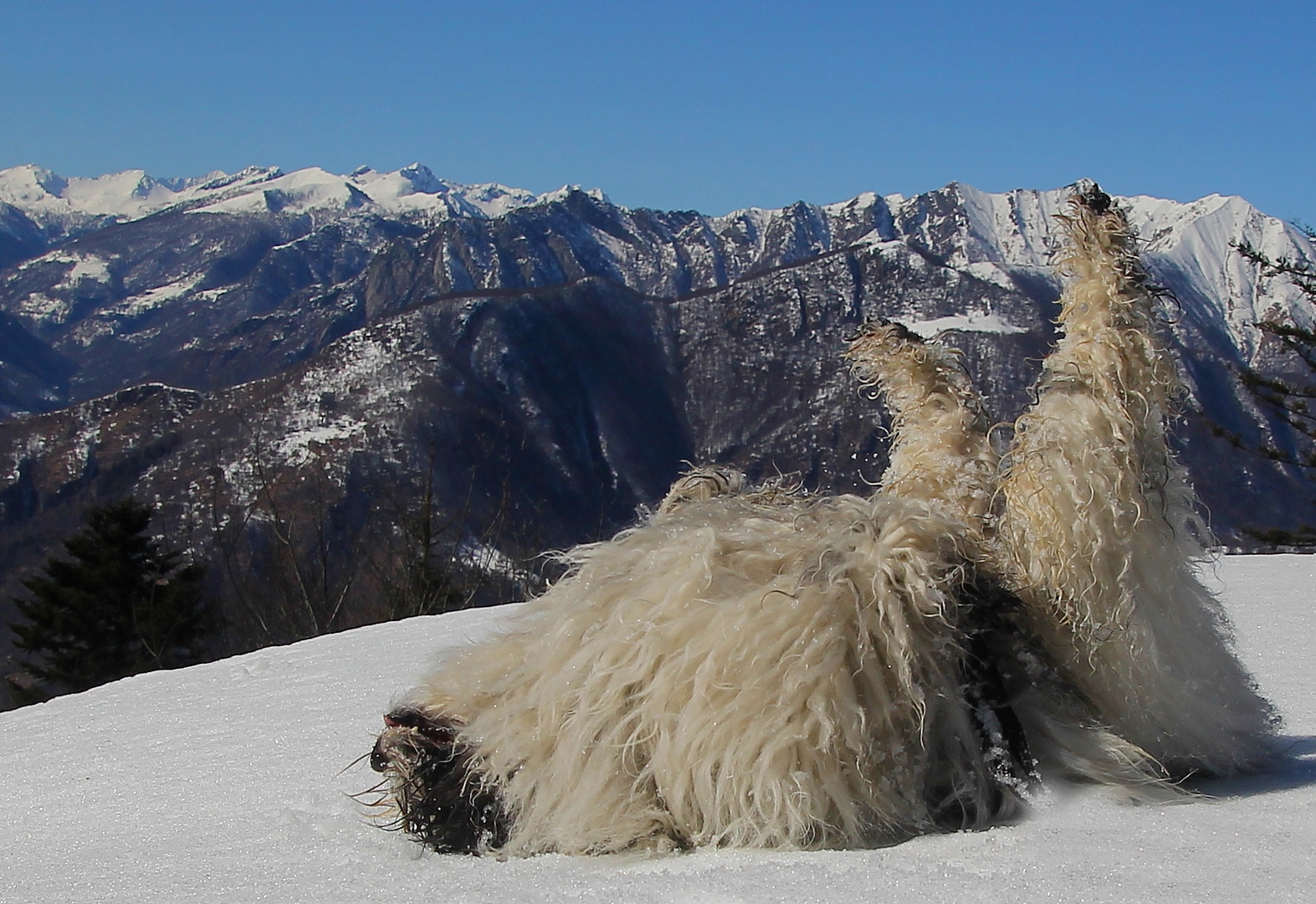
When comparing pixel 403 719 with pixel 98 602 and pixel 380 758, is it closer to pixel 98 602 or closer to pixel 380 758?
pixel 380 758

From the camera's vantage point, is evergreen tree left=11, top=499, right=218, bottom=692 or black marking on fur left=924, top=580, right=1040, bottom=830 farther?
evergreen tree left=11, top=499, right=218, bottom=692

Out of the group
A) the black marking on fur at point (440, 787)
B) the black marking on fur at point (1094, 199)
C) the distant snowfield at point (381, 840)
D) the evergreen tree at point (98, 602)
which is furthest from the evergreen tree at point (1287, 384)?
the evergreen tree at point (98, 602)

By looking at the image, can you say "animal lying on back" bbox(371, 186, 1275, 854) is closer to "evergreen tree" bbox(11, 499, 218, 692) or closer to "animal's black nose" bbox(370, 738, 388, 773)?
"animal's black nose" bbox(370, 738, 388, 773)

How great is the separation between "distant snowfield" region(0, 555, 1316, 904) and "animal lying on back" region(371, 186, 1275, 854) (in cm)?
9

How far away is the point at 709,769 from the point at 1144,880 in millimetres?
796

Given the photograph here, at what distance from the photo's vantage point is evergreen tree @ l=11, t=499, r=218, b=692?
37.5 meters

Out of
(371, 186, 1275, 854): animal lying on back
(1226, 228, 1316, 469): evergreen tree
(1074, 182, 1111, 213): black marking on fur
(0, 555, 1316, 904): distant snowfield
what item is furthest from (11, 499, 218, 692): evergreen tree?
(1074, 182, 1111, 213): black marking on fur

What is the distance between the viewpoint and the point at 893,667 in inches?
84.1

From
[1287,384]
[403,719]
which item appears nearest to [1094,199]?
[403,719]

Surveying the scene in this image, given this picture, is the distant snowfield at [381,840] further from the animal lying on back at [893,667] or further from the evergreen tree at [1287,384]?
the evergreen tree at [1287,384]

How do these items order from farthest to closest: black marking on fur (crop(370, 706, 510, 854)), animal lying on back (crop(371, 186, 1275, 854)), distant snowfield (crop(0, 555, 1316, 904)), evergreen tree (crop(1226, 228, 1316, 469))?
evergreen tree (crop(1226, 228, 1316, 469))
black marking on fur (crop(370, 706, 510, 854))
animal lying on back (crop(371, 186, 1275, 854))
distant snowfield (crop(0, 555, 1316, 904))

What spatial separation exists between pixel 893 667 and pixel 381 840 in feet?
4.34

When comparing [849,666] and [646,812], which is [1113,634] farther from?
[646,812]

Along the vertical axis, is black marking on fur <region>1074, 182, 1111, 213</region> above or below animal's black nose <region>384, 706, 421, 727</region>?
above
